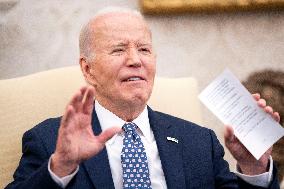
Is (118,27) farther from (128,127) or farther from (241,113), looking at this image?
(241,113)

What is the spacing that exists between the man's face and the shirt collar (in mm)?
33

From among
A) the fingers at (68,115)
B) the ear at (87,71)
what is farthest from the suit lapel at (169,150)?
the fingers at (68,115)

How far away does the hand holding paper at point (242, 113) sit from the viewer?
55.9 inches

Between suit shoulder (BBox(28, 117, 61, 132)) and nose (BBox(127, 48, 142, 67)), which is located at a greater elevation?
nose (BBox(127, 48, 142, 67))

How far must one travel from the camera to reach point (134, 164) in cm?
153

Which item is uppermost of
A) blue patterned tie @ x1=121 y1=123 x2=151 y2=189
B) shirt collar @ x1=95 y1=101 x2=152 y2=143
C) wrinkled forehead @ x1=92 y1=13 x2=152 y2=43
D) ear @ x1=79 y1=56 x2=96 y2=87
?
wrinkled forehead @ x1=92 y1=13 x2=152 y2=43

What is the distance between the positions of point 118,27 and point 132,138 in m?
0.37

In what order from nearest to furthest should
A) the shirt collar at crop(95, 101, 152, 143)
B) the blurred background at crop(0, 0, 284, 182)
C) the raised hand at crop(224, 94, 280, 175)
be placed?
the raised hand at crop(224, 94, 280, 175), the shirt collar at crop(95, 101, 152, 143), the blurred background at crop(0, 0, 284, 182)

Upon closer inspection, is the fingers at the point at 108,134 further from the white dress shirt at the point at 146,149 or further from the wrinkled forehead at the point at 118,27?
the wrinkled forehead at the point at 118,27

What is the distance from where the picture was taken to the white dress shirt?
1.54 metres

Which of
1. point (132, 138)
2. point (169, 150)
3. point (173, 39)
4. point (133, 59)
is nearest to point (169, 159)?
point (169, 150)

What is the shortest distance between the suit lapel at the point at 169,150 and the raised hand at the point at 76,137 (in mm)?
412

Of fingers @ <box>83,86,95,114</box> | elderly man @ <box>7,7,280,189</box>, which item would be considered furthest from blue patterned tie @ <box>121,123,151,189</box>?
fingers @ <box>83,86,95,114</box>

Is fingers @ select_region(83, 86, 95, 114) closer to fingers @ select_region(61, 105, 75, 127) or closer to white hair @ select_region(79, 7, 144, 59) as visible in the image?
fingers @ select_region(61, 105, 75, 127)
